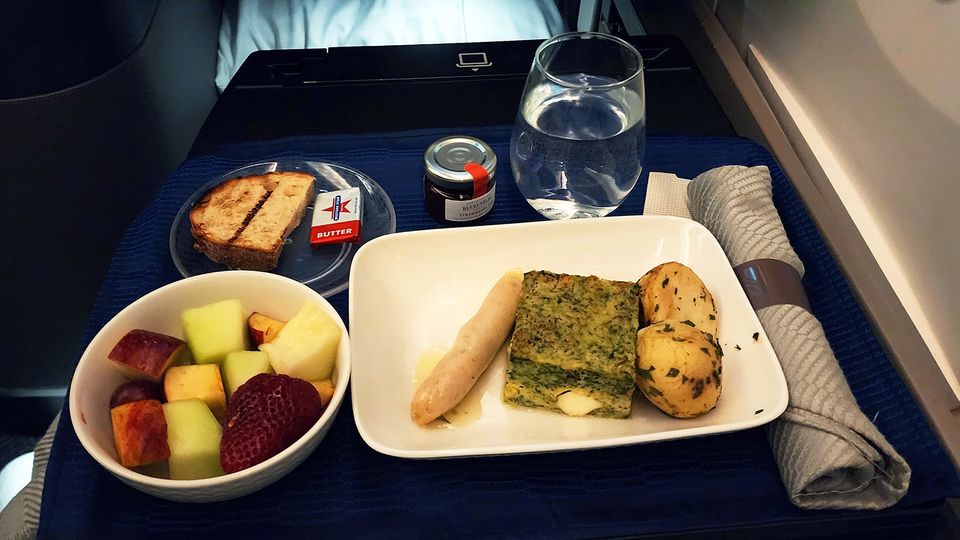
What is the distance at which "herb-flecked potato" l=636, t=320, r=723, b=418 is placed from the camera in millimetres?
627

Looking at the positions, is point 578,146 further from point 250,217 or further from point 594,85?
point 250,217

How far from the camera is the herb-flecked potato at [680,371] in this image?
63 centimetres

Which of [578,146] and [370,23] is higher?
[578,146]

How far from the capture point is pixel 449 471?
648mm

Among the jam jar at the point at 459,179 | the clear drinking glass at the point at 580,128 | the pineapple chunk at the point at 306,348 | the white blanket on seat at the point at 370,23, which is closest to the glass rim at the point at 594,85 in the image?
the clear drinking glass at the point at 580,128

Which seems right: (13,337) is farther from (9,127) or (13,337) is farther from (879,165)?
(879,165)

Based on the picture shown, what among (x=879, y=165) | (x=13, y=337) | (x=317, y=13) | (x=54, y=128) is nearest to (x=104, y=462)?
(x=54, y=128)

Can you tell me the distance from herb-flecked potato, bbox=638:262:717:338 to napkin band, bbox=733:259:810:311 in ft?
0.20

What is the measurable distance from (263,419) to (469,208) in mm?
365

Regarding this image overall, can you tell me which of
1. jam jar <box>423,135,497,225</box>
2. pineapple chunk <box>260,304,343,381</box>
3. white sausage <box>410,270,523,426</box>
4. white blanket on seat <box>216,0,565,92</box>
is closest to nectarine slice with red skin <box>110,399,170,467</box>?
pineapple chunk <box>260,304,343,381</box>

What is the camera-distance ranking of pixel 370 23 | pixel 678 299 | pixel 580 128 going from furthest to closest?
1. pixel 370 23
2. pixel 580 128
3. pixel 678 299

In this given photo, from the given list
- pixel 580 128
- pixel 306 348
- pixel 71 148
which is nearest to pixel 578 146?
pixel 580 128

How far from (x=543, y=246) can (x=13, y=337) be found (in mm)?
862

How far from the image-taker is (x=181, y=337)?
711 mm
